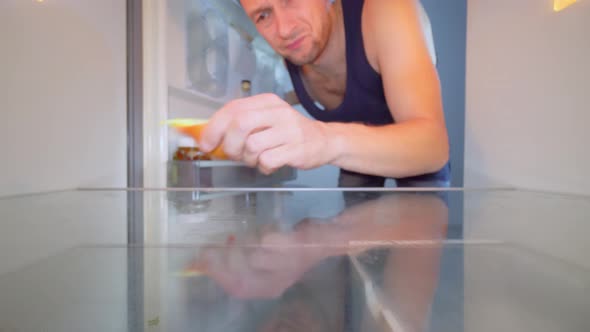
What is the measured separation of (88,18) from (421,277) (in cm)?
134

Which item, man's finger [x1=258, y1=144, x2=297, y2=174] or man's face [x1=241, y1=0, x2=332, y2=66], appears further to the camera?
man's face [x1=241, y1=0, x2=332, y2=66]

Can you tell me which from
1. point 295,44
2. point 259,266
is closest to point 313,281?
A: point 259,266

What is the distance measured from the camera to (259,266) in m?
0.29

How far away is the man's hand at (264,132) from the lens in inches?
27.2

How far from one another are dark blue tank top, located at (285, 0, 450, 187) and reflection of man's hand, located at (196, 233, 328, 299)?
1.00 meters

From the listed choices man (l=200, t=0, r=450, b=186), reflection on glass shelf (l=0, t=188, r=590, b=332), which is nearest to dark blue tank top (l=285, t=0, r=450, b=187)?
man (l=200, t=0, r=450, b=186)

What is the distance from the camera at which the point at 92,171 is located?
3.70 feet

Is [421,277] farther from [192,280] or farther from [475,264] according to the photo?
[192,280]

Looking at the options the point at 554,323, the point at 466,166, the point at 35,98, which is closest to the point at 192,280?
A: the point at 554,323

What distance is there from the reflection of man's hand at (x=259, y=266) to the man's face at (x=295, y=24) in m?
1.18

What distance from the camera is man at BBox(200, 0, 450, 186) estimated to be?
704mm

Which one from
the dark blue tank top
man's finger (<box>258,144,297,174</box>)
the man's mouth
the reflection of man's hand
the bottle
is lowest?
the reflection of man's hand

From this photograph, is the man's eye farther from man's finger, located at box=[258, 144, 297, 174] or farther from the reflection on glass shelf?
the reflection on glass shelf

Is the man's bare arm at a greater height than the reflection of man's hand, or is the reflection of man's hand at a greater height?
the man's bare arm
